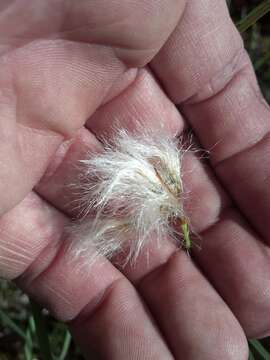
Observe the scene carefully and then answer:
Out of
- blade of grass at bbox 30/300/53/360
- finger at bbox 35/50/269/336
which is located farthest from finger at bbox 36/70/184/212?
blade of grass at bbox 30/300/53/360

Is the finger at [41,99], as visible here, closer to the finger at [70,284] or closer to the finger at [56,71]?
the finger at [56,71]

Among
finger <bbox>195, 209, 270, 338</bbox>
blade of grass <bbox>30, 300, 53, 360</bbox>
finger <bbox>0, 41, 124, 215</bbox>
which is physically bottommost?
finger <bbox>195, 209, 270, 338</bbox>

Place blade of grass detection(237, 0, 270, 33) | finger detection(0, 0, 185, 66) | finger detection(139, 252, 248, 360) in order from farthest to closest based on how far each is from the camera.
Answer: blade of grass detection(237, 0, 270, 33) → finger detection(139, 252, 248, 360) → finger detection(0, 0, 185, 66)

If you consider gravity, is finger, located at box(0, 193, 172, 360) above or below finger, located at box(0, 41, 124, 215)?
below

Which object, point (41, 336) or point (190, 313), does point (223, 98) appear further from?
point (41, 336)

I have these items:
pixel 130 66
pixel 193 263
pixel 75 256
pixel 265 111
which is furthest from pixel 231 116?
pixel 75 256

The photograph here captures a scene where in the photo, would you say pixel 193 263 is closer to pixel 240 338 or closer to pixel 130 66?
pixel 240 338

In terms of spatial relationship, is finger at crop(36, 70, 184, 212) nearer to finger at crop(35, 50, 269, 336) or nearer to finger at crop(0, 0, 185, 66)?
finger at crop(35, 50, 269, 336)
